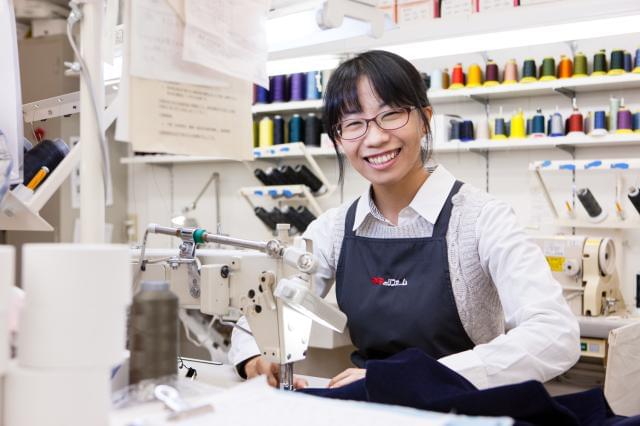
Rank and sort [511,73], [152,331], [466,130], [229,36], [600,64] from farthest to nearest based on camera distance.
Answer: [466,130]
[511,73]
[600,64]
[229,36]
[152,331]

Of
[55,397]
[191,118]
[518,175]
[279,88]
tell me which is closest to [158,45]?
[191,118]

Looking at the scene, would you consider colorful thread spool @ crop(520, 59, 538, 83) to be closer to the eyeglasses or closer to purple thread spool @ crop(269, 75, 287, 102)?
purple thread spool @ crop(269, 75, 287, 102)

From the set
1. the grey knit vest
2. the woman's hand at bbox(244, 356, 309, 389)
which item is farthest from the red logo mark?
the woman's hand at bbox(244, 356, 309, 389)

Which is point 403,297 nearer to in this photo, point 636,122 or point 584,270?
point 584,270

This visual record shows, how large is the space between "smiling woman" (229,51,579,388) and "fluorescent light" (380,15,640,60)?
1.08 m

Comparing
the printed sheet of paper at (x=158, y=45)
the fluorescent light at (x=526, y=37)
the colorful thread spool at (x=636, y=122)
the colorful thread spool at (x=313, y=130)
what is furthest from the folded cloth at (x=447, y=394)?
the colorful thread spool at (x=313, y=130)

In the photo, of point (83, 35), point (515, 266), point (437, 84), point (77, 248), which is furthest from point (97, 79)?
point (437, 84)

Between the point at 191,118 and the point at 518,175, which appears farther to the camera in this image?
the point at 518,175

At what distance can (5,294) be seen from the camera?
30.2 inches

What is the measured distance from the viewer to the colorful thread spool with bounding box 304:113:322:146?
4473 mm

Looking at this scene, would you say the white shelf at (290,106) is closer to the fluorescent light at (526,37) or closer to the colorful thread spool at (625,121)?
the fluorescent light at (526,37)

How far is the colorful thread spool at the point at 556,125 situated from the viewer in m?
3.71

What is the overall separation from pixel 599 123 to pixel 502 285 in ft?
7.72

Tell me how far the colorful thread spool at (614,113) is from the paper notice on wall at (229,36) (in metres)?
2.87
